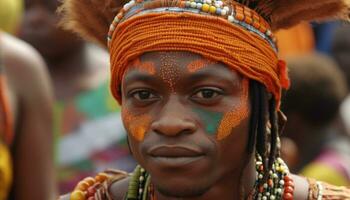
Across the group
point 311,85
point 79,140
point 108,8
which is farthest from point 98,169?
point 108,8

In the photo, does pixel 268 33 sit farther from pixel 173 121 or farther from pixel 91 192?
pixel 91 192

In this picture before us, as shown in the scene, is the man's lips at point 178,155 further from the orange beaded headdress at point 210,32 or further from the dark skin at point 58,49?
the dark skin at point 58,49

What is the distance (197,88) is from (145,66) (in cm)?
20

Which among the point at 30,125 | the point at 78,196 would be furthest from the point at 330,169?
the point at 78,196

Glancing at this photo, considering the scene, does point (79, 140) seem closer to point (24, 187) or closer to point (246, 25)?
point (24, 187)

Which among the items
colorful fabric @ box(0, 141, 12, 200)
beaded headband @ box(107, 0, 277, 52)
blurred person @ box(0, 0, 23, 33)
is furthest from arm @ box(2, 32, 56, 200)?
beaded headband @ box(107, 0, 277, 52)

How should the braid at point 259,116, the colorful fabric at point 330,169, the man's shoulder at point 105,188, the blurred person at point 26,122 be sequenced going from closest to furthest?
the braid at point 259,116
the man's shoulder at point 105,188
the blurred person at point 26,122
the colorful fabric at point 330,169

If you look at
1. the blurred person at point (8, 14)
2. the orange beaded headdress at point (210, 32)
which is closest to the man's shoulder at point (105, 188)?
the orange beaded headdress at point (210, 32)

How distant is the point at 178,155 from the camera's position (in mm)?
4469

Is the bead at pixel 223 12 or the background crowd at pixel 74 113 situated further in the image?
the background crowd at pixel 74 113

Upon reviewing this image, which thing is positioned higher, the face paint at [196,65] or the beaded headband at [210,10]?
the beaded headband at [210,10]

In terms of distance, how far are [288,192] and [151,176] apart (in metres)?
0.60

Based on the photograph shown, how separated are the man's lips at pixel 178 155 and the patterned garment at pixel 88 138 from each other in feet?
10.9

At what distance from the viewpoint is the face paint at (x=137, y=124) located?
15.0ft
